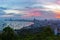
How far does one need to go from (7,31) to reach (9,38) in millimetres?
775

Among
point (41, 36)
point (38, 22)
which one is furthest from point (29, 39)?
point (38, 22)

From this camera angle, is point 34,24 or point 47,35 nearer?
point 47,35

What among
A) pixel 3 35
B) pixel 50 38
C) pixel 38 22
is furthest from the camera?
pixel 38 22

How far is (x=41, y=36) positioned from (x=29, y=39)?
2.51 feet

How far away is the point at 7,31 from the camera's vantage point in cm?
1641

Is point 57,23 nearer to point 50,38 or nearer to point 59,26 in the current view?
point 59,26

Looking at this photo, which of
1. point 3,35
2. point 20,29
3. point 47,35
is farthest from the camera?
point 20,29

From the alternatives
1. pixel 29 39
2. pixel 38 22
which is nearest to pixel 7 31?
pixel 29 39

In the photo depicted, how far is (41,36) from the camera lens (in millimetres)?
14570

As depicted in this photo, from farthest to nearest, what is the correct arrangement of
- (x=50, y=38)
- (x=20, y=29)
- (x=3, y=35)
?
(x=20, y=29)
(x=3, y=35)
(x=50, y=38)

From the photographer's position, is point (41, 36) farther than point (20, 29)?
No

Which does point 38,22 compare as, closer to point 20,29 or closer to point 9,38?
point 20,29

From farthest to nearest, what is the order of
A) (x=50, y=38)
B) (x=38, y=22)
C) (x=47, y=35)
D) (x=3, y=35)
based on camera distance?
1. (x=38, y=22)
2. (x=3, y=35)
3. (x=47, y=35)
4. (x=50, y=38)

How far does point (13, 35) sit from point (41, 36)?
2.52 metres
